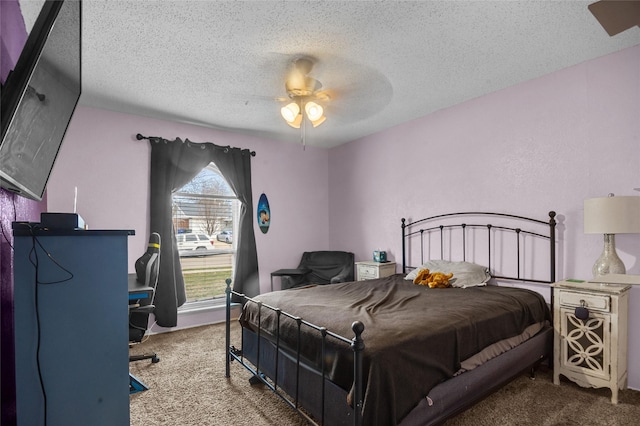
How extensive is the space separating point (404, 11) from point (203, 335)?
3614 mm

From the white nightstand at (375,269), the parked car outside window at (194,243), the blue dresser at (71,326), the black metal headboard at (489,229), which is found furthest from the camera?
the parked car outside window at (194,243)

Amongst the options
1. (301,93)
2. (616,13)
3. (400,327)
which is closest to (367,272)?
(301,93)

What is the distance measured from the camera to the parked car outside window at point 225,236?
4570mm

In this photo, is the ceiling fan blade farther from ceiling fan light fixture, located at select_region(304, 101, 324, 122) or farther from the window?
the window

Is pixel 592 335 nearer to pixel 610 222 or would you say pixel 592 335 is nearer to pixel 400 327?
pixel 610 222

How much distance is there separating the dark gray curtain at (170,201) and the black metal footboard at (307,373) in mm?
1612

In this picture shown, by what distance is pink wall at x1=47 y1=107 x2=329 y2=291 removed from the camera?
139 inches

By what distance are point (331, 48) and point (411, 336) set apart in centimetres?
202

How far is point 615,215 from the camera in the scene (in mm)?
2252

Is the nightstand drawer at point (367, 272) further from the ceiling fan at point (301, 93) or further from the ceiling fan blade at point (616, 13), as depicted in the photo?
the ceiling fan blade at point (616, 13)

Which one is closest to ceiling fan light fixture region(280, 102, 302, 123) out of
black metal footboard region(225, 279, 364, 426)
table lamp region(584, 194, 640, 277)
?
black metal footboard region(225, 279, 364, 426)

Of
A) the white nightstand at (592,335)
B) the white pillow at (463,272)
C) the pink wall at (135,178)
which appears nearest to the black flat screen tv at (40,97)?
the pink wall at (135,178)

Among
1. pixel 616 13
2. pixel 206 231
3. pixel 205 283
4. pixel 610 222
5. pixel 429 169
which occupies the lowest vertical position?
pixel 205 283

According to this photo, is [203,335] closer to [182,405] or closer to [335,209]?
[182,405]
